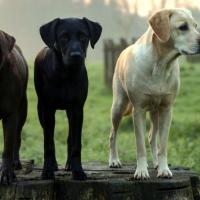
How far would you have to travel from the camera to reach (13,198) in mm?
6594

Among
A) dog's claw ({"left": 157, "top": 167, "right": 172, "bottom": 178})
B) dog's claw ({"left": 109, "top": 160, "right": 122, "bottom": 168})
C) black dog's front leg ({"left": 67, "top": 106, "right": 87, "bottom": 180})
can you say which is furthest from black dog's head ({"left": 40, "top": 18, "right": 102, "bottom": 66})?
dog's claw ({"left": 109, "top": 160, "right": 122, "bottom": 168})

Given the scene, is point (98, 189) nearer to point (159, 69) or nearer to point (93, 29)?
point (159, 69)

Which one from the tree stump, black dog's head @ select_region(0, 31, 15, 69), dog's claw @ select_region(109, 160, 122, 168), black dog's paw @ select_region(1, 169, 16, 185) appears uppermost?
black dog's head @ select_region(0, 31, 15, 69)

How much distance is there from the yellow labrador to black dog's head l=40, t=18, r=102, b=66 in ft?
2.23

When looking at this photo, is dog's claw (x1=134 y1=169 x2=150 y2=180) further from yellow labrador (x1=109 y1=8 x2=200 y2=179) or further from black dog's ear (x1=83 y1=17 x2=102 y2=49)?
black dog's ear (x1=83 y1=17 x2=102 y2=49)

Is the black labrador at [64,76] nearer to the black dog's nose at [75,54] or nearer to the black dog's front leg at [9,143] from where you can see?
the black dog's nose at [75,54]

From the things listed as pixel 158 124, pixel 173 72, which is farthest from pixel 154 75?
pixel 158 124

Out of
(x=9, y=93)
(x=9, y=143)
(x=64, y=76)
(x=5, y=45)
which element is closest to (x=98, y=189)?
(x=9, y=143)

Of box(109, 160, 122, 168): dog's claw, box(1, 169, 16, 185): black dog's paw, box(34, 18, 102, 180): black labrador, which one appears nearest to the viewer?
box(34, 18, 102, 180): black labrador

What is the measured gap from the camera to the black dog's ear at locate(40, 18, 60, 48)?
21.3 ft

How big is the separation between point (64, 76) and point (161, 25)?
3.56 ft

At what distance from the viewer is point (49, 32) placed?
6516 millimetres

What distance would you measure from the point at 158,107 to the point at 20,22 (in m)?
75.8

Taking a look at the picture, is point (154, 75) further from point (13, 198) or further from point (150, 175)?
point (13, 198)
